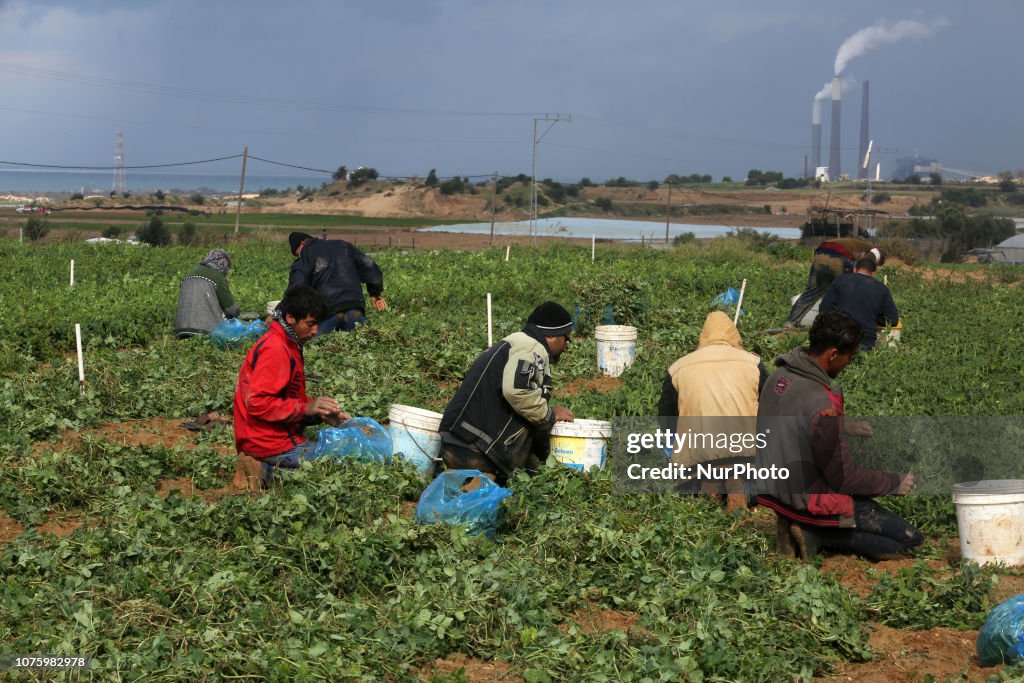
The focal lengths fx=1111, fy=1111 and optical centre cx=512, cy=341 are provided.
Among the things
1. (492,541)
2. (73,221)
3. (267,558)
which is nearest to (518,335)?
(492,541)

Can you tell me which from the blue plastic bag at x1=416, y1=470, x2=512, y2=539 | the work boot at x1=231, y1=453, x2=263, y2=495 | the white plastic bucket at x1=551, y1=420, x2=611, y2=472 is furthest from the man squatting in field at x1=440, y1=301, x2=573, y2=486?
the work boot at x1=231, y1=453, x2=263, y2=495

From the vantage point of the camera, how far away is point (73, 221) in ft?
168

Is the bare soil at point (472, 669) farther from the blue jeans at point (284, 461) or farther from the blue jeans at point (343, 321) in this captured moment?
the blue jeans at point (343, 321)

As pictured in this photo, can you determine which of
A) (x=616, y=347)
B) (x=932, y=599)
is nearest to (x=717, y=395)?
(x=932, y=599)

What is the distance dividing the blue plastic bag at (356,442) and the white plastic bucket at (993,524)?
10.9 feet

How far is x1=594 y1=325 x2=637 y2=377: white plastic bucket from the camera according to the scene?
35.4 feet

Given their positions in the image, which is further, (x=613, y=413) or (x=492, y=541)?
(x=613, y=413)

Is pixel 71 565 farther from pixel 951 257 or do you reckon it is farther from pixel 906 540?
pixel 951 257

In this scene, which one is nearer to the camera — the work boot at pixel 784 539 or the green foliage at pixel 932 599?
the green foliage at pixel 932 599

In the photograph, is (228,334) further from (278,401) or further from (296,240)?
(278,401)

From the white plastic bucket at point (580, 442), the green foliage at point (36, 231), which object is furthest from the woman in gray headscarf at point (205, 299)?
the green foliage at point (36, 231)

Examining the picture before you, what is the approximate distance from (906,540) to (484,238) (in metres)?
35.6

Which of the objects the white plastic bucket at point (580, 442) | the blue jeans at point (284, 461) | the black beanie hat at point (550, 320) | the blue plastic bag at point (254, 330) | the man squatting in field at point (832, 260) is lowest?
the blue jeans at point (284, 461)

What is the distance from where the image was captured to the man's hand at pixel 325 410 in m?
6.54
